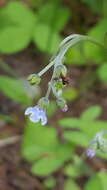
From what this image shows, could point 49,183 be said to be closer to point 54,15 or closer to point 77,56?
point 77,56

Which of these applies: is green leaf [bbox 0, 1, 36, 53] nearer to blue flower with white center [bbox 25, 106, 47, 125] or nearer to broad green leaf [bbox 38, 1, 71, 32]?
broad green leaf [bbox 38, 1, 71, 32]

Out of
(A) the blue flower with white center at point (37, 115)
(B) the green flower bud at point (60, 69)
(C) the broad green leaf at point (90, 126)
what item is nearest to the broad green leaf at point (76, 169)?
(C) the broad green leaf at point (90, 126)

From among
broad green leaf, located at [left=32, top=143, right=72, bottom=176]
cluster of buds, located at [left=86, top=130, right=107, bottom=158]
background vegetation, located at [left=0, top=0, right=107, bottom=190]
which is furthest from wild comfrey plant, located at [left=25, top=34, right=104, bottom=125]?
broad green leaf, located at [left=32, top=143, right=72, bottom=176]

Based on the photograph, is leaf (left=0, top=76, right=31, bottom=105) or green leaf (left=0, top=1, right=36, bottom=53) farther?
green leaf (left=0, top=1, right=36, bottom=53)

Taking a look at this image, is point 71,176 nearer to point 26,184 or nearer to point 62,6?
point 26,184

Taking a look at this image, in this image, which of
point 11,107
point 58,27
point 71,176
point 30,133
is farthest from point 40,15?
point 71,176

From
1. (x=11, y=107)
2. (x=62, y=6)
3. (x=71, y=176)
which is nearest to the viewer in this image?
(x=71, y=176)
